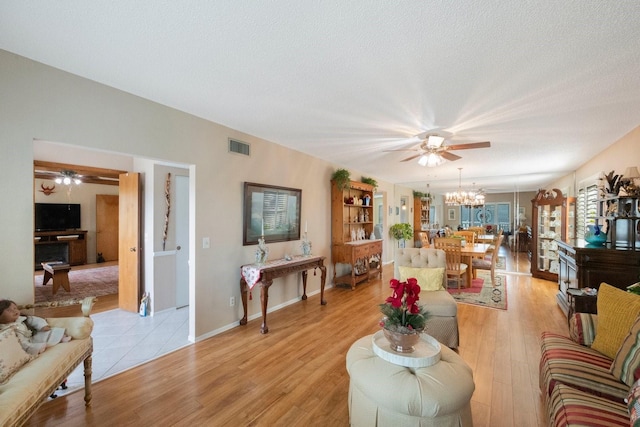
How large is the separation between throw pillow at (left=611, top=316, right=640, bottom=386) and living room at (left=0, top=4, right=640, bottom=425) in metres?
0.70

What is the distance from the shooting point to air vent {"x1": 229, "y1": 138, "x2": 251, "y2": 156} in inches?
139

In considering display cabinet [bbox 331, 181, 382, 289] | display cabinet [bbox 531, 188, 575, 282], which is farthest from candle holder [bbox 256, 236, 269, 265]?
display cabinet [bbox 531, 188, 575, 282]

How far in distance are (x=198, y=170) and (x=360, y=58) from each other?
221 cm

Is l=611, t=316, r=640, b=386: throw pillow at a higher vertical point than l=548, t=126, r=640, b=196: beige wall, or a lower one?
lower

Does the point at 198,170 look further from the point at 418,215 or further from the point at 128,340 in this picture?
the point at 418,215

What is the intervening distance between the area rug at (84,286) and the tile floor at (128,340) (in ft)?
3.94

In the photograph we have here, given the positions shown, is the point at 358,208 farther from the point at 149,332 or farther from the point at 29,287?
the point at 29,287

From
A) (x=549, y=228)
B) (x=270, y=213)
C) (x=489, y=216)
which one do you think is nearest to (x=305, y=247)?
(x=270, y=213)

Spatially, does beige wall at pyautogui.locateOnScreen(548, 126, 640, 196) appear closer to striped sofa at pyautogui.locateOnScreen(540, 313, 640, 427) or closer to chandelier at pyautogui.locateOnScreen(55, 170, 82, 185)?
striped sofa at pyautogui.locateOnScreen(540, 313, 640, 427)

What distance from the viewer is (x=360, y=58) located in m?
1.94

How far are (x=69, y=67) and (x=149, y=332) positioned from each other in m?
2.96

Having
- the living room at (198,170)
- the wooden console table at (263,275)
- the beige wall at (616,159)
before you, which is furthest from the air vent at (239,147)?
the beige wall at (616,159)

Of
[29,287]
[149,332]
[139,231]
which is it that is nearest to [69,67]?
[29,287]

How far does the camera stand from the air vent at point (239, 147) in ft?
11.6
